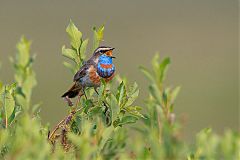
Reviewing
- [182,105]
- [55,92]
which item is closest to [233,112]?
[182,105]

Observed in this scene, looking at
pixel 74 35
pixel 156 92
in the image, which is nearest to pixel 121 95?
pixel 74 35

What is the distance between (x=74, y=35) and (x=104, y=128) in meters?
0.93

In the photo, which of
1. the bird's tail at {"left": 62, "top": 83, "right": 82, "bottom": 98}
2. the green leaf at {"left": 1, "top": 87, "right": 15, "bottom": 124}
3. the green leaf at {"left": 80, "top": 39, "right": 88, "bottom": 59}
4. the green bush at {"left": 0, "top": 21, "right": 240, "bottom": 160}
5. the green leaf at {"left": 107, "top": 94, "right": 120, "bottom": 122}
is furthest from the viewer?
the bird's tail at {"left": 62, "top": 83, "right": 82, "bottom": 98}

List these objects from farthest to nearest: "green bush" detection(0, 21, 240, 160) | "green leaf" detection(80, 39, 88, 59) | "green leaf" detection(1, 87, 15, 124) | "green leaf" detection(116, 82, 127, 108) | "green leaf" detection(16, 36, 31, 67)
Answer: "green leaf" detection(80, 39, 88, 59)
"green leaf" detection(116, 82, 127, 108)
"green leaf" detection(1, 87, 15, 124)
"green leaf" detection(16, 36, 31, 67)
"green bush" detection(0, 21, 240, 160)

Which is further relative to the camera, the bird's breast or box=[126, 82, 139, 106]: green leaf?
the bird's breast

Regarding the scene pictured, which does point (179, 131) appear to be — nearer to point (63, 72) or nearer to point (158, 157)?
point (158, 157)

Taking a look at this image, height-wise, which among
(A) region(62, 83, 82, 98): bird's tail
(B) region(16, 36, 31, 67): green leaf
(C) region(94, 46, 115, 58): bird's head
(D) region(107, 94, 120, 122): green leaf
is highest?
(C) region(94, 46, 115, 58): bird's head

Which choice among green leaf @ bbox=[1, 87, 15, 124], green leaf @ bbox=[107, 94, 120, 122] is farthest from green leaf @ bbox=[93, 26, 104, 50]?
green leaf @ bbox=[1, 87, 15, 124]

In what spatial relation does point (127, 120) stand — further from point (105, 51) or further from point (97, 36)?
point (105, 51)

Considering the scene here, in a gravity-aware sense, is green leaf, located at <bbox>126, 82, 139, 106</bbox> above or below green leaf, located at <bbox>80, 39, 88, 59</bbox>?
below

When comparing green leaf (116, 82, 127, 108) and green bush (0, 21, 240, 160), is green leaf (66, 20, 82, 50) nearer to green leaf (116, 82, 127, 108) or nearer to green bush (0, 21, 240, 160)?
green bush (0, 21, 240, 160)

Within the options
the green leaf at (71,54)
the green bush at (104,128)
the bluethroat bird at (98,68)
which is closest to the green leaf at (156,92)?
the green bush at (104,128)

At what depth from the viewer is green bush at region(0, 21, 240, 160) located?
2.06 m

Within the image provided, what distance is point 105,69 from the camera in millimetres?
5703
